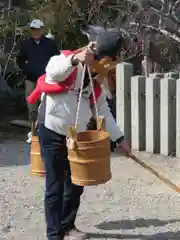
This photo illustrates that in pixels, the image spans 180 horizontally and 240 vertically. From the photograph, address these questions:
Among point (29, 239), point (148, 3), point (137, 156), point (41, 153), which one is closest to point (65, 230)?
point (29, 239)

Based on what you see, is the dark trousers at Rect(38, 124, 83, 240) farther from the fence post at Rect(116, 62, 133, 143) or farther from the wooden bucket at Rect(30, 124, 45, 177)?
the fence post at Rect(116, 62, 133, 143)

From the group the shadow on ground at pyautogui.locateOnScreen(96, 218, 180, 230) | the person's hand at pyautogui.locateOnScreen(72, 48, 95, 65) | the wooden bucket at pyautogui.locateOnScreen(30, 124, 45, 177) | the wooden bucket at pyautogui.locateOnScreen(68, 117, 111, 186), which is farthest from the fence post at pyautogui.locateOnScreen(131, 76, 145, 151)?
the person's hand at pyautogui.locateOnScreen(72, 48, 95, 65)

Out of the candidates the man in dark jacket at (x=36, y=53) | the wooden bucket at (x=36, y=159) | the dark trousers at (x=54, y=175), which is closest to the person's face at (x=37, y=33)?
the man in dark jacket at (x=36, y=53)

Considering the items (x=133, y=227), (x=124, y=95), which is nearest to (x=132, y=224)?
(x=133, y=227)

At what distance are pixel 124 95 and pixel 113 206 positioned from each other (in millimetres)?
2733

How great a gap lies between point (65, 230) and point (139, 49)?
5.77 m

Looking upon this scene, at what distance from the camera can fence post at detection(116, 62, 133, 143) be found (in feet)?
26.6

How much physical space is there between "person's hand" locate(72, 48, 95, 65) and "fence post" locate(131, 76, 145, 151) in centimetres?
365

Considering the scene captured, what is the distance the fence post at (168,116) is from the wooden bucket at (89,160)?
3096 millimetres

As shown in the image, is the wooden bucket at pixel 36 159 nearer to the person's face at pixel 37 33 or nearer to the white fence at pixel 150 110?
the white fence at pixel 150 110

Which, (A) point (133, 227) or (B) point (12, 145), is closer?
(A) point (133, 227)

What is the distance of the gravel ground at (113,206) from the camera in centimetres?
503

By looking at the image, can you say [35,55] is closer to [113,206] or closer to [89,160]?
[113,206]

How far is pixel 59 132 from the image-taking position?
4.45 metres
